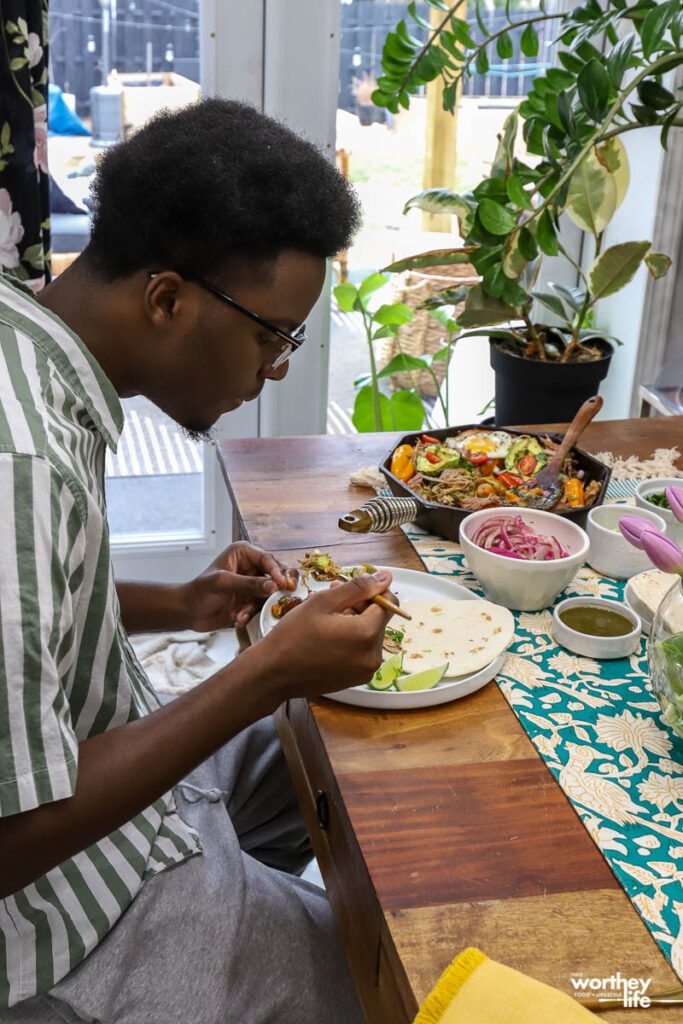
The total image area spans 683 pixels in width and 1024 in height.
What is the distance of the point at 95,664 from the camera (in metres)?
1.01

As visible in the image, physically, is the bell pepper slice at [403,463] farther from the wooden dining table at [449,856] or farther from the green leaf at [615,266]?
the green leaf at [615,266]

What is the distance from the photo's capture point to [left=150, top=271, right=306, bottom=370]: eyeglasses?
1031 millimetres

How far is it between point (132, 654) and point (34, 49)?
1.44 metres

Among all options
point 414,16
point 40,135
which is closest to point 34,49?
point 40,135

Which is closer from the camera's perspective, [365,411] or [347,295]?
[347,295]

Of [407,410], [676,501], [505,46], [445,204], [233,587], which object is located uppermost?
[505,46]

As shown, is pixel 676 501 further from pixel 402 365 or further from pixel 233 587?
pixel 402 365

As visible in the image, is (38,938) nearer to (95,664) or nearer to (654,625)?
(95,664)

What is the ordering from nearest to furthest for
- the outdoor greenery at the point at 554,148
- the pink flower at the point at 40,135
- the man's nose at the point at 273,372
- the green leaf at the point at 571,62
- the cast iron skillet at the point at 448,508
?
1. the man's nose at the point at 273,372
2. the cast iron skillet at the point at 448,508
3. the outdoor greenery at the point at 554,148
4. the green leaf at the point at 571,62
5. the pink flower at the point at 40,135

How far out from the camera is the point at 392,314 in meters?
2.65

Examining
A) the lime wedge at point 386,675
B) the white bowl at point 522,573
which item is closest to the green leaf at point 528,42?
the white bowl at point 522,573

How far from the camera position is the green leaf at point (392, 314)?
8.67 ft

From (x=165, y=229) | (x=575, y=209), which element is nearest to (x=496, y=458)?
(x=165, y=229)

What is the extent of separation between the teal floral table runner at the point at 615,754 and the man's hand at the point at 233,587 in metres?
0.32
